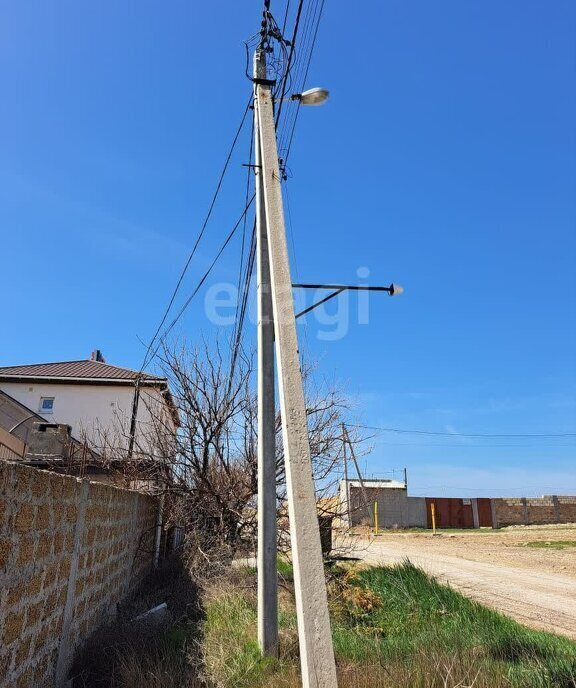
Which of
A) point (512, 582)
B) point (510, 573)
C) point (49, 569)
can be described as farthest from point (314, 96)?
point (510, 573)

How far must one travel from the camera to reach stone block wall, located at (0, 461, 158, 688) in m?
3.29

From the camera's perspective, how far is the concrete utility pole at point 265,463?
218 inches

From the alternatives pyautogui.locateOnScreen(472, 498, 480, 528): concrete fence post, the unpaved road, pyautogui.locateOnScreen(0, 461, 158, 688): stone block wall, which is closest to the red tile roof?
the unpaved road

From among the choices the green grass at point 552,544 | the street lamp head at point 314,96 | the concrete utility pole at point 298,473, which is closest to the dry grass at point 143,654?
the concrete utility pole at point 298,473

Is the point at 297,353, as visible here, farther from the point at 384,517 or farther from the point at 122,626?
the point at 384,517

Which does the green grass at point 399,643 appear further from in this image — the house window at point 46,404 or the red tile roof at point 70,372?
the house window at point 46,404

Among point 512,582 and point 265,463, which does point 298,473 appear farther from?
point 512,582

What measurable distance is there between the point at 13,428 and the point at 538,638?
13.3 meters

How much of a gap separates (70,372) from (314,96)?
22253 millimetres

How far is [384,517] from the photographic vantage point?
3641 centimetres

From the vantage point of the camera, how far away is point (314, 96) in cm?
617

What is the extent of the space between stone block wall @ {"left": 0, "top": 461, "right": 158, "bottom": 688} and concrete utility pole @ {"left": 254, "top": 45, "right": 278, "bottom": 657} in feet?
5.51

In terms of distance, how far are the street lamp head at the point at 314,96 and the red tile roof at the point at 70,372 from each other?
62.4 ft

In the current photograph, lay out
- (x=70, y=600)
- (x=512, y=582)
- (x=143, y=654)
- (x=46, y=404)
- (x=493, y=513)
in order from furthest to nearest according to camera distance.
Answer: (x=493, y=513) < (x=46, y=404) < (x=512, y=582) < (x=143, y=654) < (x=70, y=600)
